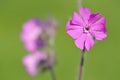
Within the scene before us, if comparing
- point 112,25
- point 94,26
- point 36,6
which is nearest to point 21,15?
point 36,6

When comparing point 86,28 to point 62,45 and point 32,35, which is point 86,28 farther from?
point 62,45

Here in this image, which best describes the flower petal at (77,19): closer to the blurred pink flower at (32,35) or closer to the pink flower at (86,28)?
the pink flower at (86,28)

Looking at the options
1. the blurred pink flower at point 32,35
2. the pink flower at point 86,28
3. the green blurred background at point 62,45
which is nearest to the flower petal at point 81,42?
the pink flower at point 86,28

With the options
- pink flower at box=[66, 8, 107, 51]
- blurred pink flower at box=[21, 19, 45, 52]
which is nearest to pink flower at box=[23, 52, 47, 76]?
blurred pink flower at box=[21, 19, 45, 52]

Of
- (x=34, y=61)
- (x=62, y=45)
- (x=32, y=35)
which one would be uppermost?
(x=32, y=35)

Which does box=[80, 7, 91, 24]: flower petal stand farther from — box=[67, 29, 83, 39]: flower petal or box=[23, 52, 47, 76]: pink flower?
box=[23, 52, 47, 76]: pink flower

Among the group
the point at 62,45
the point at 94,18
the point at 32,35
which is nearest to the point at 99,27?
the point at 94,18
